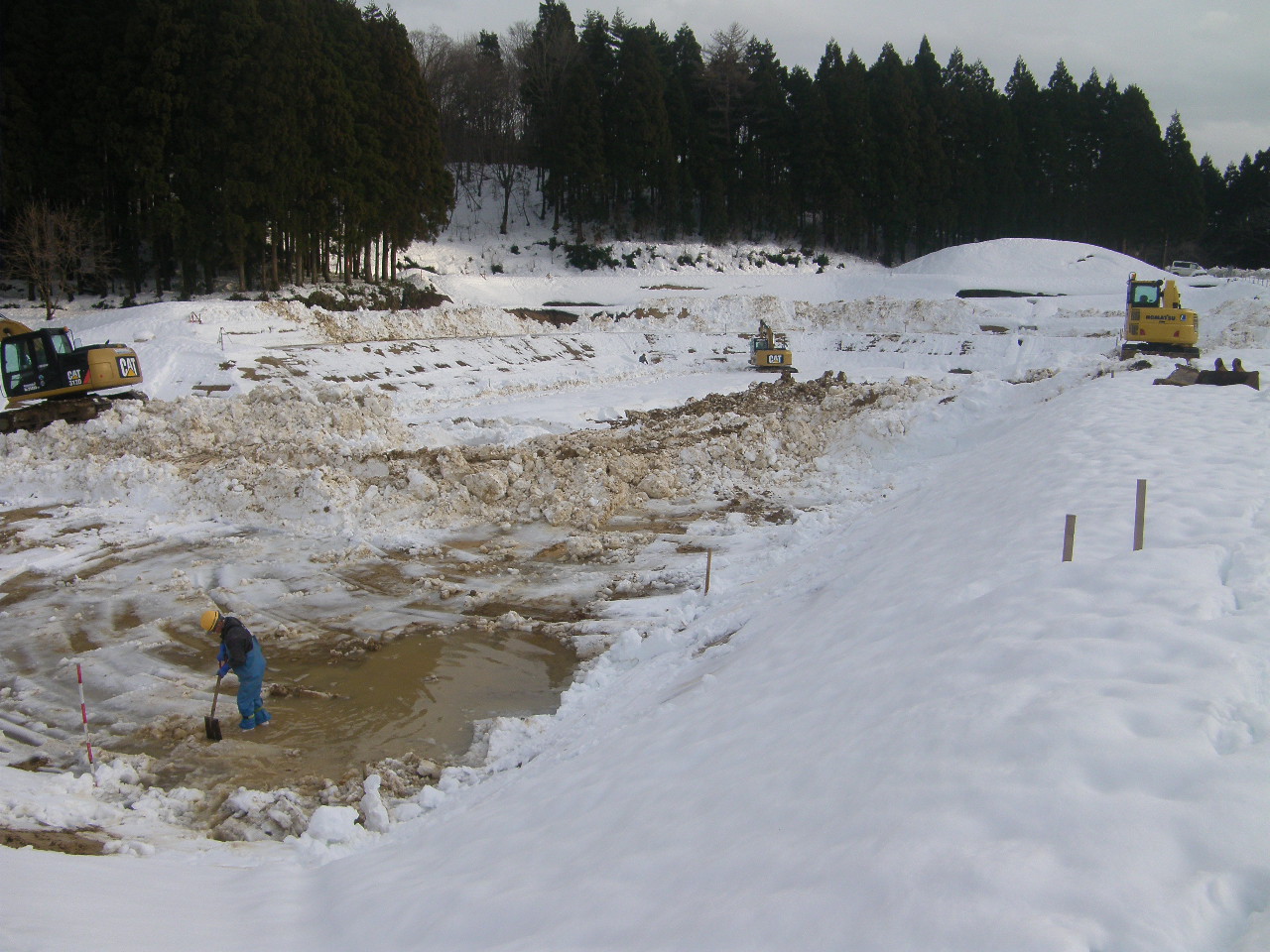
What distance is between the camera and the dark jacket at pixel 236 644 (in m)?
6.36

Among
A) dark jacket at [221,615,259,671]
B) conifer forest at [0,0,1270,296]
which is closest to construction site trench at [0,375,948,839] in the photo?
dark jacket at [221,615,259,671]

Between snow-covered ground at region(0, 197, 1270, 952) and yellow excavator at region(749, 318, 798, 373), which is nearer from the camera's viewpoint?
snow-covered ground at region(0, 197, 1270, 952)

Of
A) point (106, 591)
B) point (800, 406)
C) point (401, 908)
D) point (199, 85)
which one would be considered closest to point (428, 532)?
point (106, 591)

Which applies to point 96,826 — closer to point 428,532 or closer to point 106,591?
point 106,591

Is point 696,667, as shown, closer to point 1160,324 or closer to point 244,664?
point 244,664

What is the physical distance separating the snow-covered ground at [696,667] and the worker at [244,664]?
0.80ft

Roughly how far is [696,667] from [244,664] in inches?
140

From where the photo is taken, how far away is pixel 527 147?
51312 millimetres

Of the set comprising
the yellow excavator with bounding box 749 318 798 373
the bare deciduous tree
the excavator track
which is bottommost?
the excavator track

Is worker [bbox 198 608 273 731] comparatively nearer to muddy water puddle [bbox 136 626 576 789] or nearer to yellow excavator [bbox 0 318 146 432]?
muddy water puddle [bbox 136 626 576 789]

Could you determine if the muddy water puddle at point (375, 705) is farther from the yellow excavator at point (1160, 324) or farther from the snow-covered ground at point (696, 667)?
the yellow excavator at point (1160, 324)

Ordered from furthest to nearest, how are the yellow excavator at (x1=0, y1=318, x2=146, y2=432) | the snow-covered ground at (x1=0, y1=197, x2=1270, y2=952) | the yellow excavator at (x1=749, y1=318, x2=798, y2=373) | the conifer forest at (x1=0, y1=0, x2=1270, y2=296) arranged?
the yellow excavator at (x1=749, y1=318, x2=798, y2=373) < the conifer forest at (x1=0, y1=0, x2=1270, y2=296) < the yellow excavator at (x1=0, y1=318, x2=146, y2=432) < the snow-covered ground at (x1=0, y1=197, x2=1270, y2=952)

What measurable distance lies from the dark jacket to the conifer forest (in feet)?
80.7

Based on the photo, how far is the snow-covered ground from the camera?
9.45 feet
